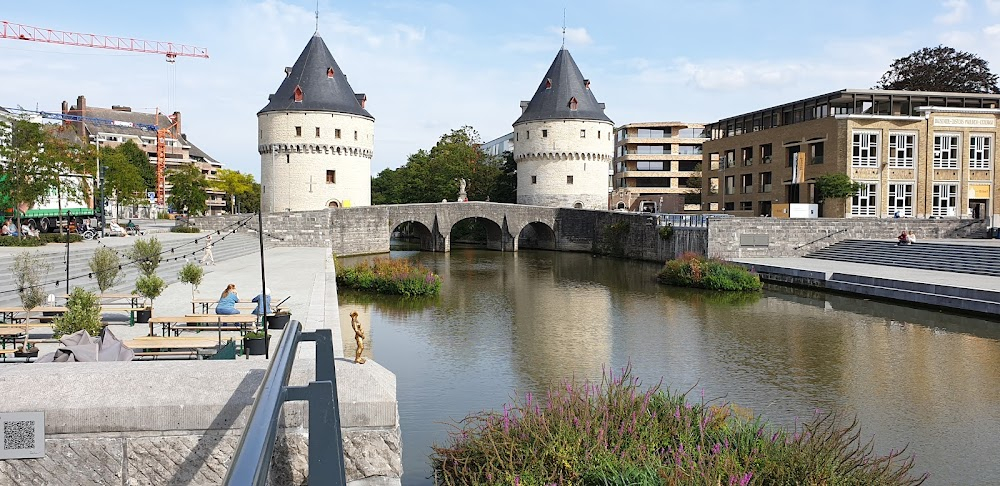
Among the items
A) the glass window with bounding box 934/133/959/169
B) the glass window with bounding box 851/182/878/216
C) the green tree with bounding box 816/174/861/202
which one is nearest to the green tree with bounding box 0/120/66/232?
the green tree with bounding box 816/174/861/202

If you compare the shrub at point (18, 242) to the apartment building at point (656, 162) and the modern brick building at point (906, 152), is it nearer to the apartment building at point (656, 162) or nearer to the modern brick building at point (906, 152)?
the modern brick building at point (906, 152)

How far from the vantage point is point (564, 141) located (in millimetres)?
53281

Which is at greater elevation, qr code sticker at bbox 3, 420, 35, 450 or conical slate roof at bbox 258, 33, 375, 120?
conical slate roof at bbox 258, 33, 375, 120

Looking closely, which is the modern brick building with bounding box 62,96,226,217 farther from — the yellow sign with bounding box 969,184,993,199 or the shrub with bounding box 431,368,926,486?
the shrub with bounding box 431,368,926,486

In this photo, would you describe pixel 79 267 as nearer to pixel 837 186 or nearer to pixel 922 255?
pixel 922 255

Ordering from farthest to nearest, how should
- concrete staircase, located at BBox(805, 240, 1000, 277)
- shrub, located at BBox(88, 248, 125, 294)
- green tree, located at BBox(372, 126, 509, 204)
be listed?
1. green tree, located at BBox(372, 126, 509, 204)
2. concrete staircase, located at BBox(805, 240, 1000, 277)
3. shrub, located at BBox(88, 248, 125, 294)

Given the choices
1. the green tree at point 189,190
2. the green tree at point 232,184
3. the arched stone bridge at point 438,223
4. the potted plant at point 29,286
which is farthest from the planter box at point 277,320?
the green tree at point 232,184

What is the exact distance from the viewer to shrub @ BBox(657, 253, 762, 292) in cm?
2539

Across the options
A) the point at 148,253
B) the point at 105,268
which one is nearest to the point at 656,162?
the point at 148,253

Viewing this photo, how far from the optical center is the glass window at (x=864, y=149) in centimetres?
3972

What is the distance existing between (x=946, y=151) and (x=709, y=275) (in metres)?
22.0

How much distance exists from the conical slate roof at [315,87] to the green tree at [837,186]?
26210mm

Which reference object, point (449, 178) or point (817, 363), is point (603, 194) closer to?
point (449, 178)

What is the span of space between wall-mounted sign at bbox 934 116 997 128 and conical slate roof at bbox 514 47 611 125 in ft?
68.2
